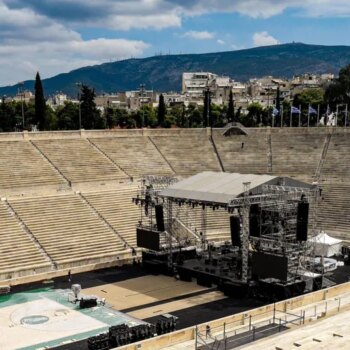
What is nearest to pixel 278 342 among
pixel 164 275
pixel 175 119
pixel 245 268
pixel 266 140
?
pixel 245 268

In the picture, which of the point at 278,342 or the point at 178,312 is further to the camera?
the point at 178,312

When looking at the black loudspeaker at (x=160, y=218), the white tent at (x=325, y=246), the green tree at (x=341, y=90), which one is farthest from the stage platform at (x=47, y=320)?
the green tree at (x=341, y=90)

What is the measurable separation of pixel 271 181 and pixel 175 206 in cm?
1308

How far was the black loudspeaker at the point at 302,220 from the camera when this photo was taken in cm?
2860

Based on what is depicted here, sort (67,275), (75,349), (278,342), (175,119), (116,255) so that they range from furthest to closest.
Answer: (175,119)
(116,255)
(67,275)
(75,349)
(278,342)

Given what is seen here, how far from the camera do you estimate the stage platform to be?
910 inches

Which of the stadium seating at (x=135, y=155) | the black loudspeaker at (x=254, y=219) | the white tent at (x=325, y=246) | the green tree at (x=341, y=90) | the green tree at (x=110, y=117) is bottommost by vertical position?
the white tent at (x=325, y=246)

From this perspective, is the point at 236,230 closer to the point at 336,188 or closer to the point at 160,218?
the point at 160,218

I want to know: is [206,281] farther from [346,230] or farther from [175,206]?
[346,230]

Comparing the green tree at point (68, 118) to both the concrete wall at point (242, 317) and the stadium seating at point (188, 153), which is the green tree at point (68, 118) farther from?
the concrete wall at point (242, 317)

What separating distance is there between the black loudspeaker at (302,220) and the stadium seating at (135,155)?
2080 centimetres

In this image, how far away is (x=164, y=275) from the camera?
3341 cm

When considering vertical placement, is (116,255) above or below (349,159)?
below

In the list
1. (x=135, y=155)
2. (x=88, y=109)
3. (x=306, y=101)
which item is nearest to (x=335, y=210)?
(x=135, y=155)
